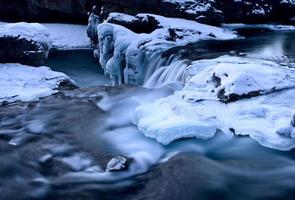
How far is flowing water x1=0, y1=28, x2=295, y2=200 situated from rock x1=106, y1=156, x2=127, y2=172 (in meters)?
0.08

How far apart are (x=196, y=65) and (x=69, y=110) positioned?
4.25 meters

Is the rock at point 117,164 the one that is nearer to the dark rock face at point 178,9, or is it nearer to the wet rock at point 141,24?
the wet rock at point 141,24

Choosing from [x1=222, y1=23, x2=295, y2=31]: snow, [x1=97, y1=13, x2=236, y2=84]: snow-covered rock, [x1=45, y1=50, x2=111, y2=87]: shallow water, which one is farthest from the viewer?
[x1=222, y1=23, x2=295, y2=31]: snow

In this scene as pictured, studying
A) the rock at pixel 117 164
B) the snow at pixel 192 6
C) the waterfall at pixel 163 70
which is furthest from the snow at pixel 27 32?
the snow at pixel 192 6

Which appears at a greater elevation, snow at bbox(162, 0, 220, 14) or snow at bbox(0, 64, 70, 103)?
snow at bbox(162, 0, 220, 14)

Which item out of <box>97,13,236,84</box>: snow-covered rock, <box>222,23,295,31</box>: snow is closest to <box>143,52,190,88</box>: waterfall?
<box>97,13,236,84</box>: snow-covered rock

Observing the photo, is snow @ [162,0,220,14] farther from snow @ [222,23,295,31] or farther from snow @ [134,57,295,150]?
snow @ [134,57,295,150]

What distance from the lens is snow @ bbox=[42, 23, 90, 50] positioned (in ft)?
76.6

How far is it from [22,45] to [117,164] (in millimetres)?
6992

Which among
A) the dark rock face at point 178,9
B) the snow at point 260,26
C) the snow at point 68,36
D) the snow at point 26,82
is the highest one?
the dark rock face at point 178,9

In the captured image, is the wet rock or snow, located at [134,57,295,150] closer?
snow, located at [134,57,295,150]

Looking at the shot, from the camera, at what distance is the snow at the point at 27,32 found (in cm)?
1175

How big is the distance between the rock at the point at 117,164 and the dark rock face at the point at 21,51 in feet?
21.6

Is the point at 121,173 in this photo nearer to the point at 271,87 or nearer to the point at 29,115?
the point at 29,115
